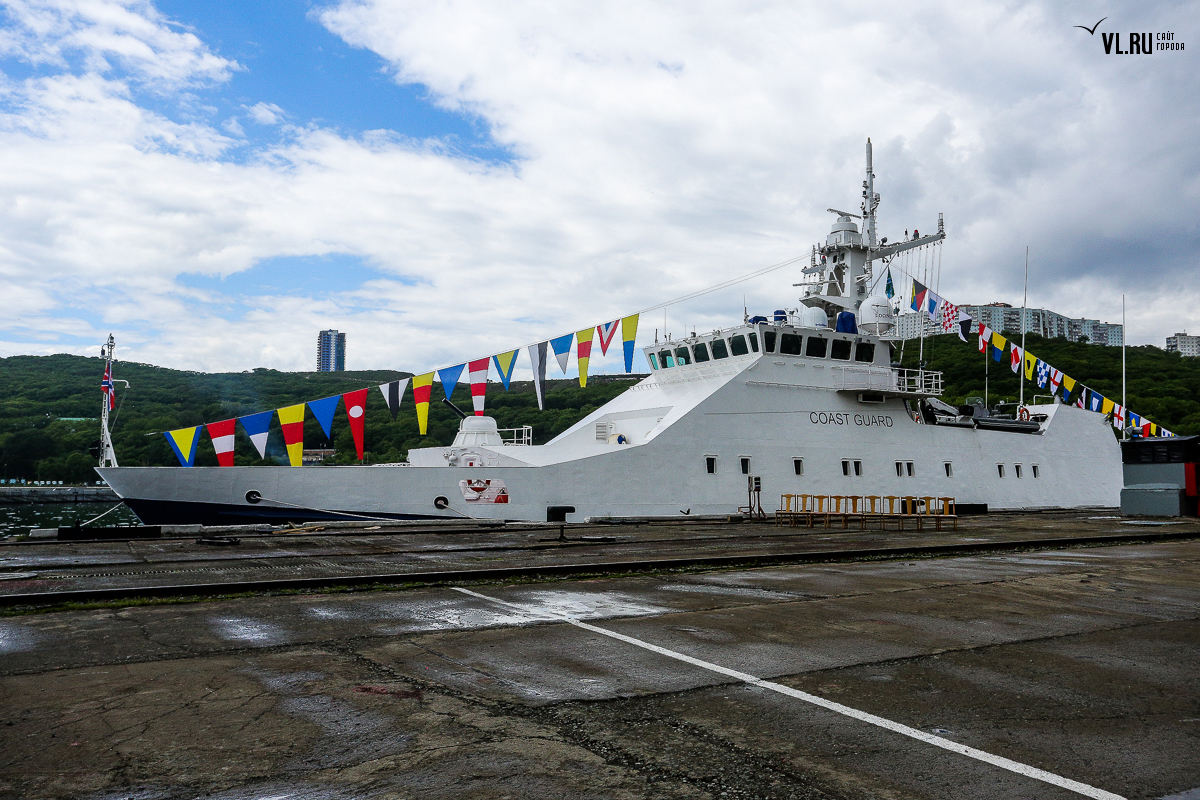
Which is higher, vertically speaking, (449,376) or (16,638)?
(449,376)

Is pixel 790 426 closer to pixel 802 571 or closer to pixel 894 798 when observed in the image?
pixel 802 571

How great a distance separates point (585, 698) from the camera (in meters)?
3.49

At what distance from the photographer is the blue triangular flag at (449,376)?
18375mm

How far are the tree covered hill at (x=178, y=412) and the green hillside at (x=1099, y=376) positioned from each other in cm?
2381

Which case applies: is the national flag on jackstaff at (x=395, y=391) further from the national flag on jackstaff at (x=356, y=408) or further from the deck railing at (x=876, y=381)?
the deck railing at (x=876, y=381)

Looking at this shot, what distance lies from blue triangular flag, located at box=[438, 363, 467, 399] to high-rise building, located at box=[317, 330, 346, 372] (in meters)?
98.6

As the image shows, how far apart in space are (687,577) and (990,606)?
2939 millimetres

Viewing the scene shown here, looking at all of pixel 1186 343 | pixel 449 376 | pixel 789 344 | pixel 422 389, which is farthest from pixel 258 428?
pixel 1186 343

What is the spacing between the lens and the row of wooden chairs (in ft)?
56.6

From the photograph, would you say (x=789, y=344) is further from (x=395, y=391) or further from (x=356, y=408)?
(x=356, y=408)

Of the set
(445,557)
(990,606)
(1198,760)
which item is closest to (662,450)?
(445,557)

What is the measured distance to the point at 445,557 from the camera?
9.77m

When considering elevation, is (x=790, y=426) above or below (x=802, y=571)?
above

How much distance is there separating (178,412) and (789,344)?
47735 mm
